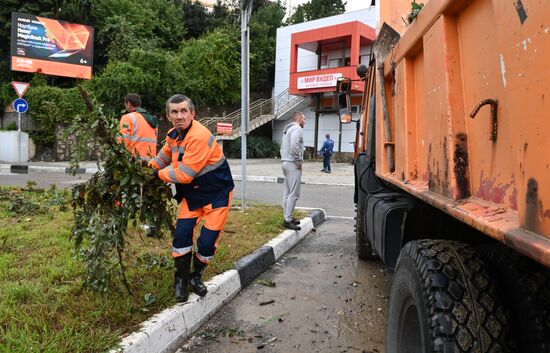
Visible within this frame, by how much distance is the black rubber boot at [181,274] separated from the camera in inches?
130

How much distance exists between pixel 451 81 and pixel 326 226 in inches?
210

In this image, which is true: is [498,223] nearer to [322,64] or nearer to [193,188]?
[193,188]

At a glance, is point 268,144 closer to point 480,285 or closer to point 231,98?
point 231,98

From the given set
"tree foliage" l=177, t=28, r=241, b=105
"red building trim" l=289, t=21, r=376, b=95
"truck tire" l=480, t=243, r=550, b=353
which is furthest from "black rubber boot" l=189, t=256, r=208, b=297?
"tree foliage" l=177, t=28, r=241, b=105

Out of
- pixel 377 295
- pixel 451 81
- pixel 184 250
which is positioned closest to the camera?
pixel 451 81

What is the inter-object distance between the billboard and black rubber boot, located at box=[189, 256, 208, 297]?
22148 millimetres

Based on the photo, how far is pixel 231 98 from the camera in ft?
90.8

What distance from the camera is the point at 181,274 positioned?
10.9 feet

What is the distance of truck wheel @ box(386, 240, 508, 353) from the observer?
1.60 meters

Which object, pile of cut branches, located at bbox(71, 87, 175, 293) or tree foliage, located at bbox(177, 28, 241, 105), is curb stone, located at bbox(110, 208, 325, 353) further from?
tree foliage, located at bbox(177, 28, 241, 105)

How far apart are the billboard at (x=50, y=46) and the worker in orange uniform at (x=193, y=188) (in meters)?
22.0

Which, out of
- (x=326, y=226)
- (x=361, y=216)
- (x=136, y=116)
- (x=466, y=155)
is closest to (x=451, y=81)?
(x=466, y=155)

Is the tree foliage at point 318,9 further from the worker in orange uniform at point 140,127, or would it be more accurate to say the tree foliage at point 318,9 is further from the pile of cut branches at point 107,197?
the pile of cut branches at point 107,197

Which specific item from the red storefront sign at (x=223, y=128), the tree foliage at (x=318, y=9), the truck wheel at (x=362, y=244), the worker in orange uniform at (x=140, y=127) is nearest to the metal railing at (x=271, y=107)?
the red storefront sign at (x=223, y=128)
